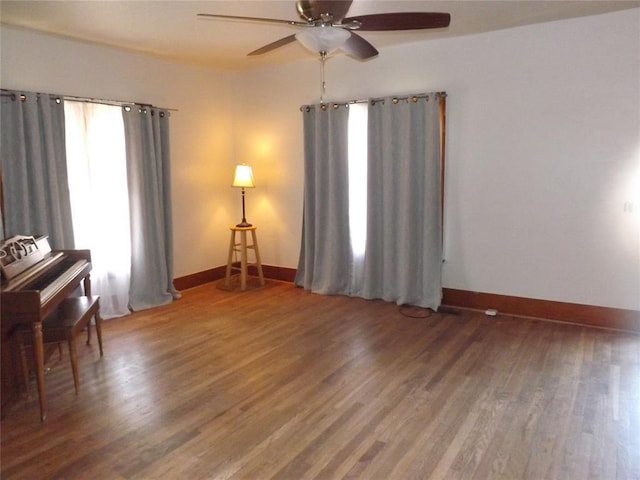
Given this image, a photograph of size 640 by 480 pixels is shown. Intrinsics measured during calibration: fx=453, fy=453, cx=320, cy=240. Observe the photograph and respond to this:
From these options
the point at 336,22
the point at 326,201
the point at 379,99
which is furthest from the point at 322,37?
the point at 326,201

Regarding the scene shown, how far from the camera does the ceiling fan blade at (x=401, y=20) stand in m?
2.50

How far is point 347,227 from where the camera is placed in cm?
490

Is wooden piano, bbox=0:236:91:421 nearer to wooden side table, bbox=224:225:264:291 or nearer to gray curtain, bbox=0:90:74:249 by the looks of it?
gray curtain, bbox=0:90:74:249

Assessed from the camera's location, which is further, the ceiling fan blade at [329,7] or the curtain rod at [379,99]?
the curtain rod at [379,99]

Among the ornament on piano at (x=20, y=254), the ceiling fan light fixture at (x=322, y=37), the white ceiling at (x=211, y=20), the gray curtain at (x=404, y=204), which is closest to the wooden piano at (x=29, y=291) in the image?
the ornament on piano at (x=20, y=254)

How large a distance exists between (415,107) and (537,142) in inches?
44.5

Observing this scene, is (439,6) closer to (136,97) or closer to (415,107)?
(415,107)

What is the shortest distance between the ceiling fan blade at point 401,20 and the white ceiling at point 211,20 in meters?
0.61

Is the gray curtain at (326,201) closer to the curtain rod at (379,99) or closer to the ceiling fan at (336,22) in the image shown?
the curtain rod at (379,99)

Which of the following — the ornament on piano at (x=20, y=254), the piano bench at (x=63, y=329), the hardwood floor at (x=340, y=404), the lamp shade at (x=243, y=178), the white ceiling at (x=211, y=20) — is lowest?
the hardwood floor at (x=340, y=404)

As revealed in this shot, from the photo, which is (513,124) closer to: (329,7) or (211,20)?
(329,7)

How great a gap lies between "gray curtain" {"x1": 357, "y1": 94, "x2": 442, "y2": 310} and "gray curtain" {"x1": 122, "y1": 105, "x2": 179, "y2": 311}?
2.11m

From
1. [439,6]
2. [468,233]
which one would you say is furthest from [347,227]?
[439,6]

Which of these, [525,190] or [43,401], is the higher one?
[525,190]
